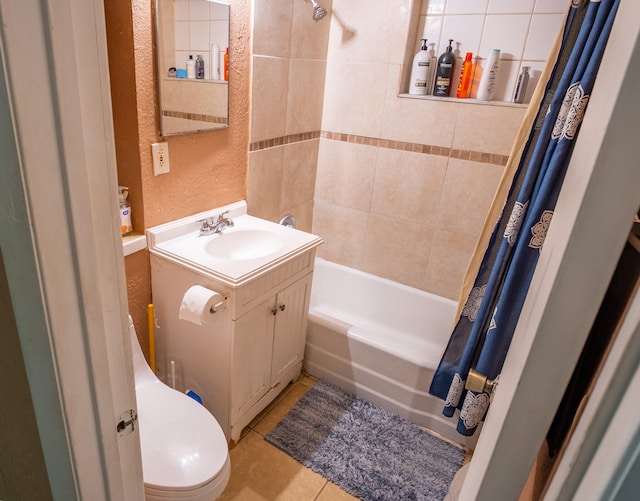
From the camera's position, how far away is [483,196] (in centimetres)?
230

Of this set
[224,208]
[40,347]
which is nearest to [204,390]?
[224,208]

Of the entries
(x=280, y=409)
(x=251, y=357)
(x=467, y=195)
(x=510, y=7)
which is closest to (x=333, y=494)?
(x=280, y=409)

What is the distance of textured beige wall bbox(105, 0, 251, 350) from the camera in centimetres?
146

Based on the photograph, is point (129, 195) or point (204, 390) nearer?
point (129, 195)

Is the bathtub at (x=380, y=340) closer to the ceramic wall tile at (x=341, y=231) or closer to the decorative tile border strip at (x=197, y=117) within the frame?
the ceramic wall tile at (x=341, y=231)

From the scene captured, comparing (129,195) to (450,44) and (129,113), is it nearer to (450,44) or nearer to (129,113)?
(129,113)

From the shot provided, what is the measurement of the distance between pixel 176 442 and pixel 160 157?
103cm

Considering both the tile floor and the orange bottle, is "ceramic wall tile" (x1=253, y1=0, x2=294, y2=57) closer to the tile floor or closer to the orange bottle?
the orange bottle

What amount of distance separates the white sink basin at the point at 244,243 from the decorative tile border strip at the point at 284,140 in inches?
17.1

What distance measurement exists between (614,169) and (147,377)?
1670 mm

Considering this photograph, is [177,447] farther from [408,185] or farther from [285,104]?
[408,185]

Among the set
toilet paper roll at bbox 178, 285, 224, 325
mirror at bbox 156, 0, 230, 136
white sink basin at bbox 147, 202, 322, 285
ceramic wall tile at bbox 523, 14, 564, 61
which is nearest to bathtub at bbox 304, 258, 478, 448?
white sink basin at bbox 147, 202, 322, 285

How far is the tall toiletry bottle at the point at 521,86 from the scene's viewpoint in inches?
81.5

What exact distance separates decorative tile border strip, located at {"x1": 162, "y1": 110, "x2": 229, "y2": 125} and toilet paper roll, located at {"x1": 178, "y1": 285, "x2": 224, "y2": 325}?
67 centimetres
